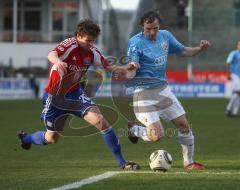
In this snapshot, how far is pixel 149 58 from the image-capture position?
10.4 m

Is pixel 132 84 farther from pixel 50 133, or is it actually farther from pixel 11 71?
pixel 11 71

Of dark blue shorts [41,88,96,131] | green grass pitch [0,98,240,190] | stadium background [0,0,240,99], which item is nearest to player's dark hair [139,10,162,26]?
dark blue shorts [41,88,96,131]

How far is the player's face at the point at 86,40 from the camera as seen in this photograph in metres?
9.80

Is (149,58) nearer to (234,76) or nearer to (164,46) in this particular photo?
(164,46)

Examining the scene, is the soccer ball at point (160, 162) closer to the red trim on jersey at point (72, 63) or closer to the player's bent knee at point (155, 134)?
the player's bent knee at point (155, 134)

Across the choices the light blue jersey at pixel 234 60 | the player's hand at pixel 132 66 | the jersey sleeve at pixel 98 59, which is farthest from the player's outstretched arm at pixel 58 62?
the light blue jersey at pixel 234 60

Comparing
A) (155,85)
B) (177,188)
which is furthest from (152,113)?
(177,188)

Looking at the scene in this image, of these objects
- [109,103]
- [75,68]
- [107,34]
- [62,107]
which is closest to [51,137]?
[62,107]

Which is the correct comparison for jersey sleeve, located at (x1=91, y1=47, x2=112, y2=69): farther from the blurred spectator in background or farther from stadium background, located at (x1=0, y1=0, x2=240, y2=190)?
the blurred spectator in background

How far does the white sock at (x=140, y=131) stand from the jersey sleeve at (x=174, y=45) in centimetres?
122

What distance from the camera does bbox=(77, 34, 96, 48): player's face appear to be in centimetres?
980

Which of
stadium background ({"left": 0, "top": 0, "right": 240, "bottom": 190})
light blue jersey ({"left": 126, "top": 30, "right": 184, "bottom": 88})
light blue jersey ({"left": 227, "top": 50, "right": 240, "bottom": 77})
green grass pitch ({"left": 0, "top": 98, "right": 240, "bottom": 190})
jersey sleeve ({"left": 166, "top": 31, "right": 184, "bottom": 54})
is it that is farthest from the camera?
light blue jersey ({"left": 227, "top": 50, "right": 240, "bottom": 77})

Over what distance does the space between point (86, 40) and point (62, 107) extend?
3.72 ft

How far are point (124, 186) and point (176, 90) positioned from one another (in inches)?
1399
